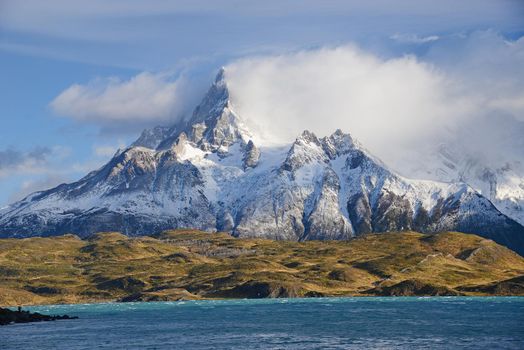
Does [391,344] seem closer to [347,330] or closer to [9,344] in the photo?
[347,330]

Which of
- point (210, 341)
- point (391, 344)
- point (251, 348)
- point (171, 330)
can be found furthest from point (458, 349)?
point (171, 330)

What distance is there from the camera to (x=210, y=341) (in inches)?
6270

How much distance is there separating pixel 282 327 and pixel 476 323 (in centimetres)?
4278

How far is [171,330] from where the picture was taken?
188 meters

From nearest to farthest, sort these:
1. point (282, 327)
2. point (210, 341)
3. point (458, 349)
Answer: point (458, 349) < point (210, 341) < point (282, 327)

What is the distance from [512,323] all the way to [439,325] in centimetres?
1544

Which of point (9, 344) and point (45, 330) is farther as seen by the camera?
point (45, 330)

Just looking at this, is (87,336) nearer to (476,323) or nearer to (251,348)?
(251,348)

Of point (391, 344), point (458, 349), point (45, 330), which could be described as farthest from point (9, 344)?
point (458, 349)

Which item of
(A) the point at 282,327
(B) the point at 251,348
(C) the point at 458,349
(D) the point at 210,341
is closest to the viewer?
(C) the point at 458,349

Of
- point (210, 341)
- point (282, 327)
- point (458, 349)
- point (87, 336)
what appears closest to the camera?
point (458, 349)

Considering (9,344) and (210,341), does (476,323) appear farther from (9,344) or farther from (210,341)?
(9,344)

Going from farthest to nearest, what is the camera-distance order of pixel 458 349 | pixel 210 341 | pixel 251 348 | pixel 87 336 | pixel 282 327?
pixel 282 327 < pixel 87 336 < pixel 210 341 < pixel 251 348 < pixel 458 349

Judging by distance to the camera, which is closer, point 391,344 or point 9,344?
point 391,344
